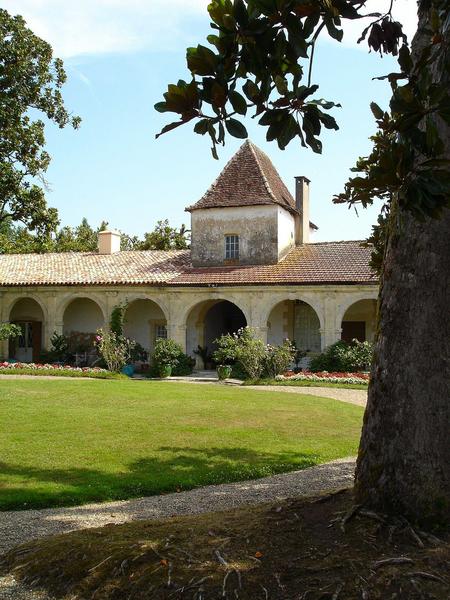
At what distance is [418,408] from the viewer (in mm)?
4699

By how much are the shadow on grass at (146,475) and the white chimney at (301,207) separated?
2036 centimetres

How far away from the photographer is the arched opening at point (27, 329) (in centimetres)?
2858

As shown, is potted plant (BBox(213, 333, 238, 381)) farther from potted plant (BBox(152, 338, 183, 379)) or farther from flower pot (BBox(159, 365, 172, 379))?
potted plant (BBox(152, 338, 183, 379))

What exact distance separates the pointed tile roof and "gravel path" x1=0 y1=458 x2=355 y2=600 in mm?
19418

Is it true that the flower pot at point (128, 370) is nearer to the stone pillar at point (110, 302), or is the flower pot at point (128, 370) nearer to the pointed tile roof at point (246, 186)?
the stone pillar at point (110, 302)

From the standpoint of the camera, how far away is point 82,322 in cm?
2831

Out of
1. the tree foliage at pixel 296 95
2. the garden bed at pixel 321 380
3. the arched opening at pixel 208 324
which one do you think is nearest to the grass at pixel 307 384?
the garden bed at pixel 321 380

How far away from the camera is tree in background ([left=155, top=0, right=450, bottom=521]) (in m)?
3.18

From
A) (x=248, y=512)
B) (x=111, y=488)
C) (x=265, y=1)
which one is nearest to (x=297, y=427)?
(x=111, y=488)

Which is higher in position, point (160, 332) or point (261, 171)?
point (261, 171)

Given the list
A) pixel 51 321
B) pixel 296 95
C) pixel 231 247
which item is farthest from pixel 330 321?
pixel 296 95

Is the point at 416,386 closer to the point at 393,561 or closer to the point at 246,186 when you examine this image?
the point at 393,561

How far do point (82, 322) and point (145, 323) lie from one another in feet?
9.30

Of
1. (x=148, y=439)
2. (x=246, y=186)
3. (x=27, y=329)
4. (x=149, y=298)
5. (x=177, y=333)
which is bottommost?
(x=148, y=439)
